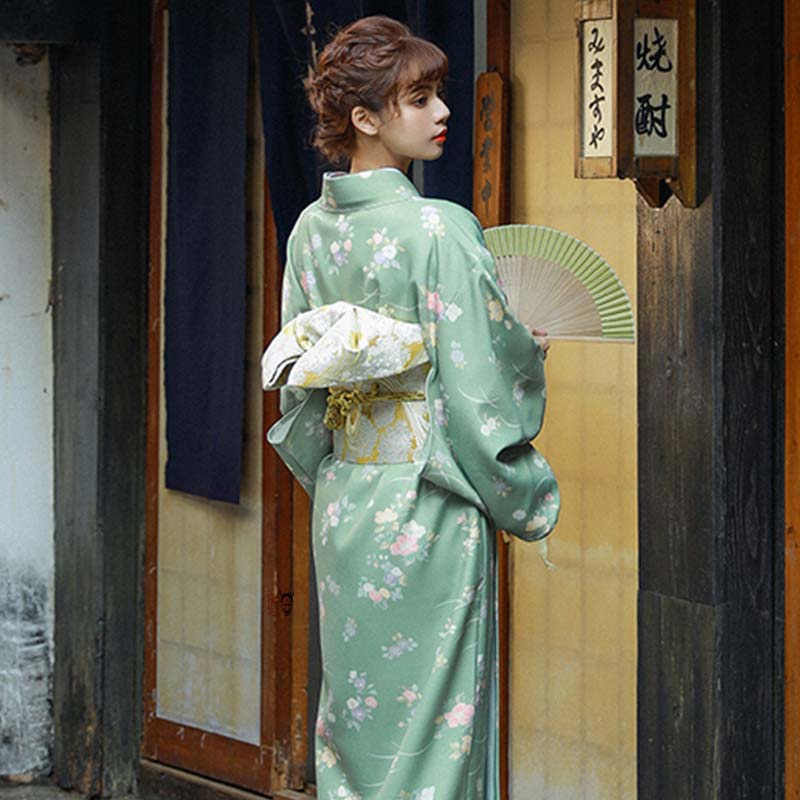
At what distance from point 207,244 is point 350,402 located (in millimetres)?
2283

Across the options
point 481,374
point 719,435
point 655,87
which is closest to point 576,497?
point 719,435

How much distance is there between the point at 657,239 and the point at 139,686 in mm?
3411

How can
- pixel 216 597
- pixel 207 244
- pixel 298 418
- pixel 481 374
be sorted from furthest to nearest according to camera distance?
pixel 216 597
pixel 207 244
pixel 298 418
pixel 481 374

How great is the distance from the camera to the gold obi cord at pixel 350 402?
16.9ft

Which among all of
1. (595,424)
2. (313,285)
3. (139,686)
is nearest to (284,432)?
(313,285)

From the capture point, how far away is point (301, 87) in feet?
22.5

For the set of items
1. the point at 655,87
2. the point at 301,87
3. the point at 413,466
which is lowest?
the point at 413,466

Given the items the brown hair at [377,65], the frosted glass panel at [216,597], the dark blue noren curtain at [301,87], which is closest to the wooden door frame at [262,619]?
the frosted glass panel at [216,597]

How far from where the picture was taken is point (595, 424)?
19.9 feet

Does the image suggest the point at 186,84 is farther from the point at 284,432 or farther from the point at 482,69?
the point at 284,432

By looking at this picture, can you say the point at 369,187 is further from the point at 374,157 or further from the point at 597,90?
the point at 597,90

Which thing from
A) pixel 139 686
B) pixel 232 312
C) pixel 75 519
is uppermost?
pixel 232 312

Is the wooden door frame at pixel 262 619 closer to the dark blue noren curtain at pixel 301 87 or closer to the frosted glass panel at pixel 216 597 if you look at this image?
the frosted glass panel at pixel 216 597

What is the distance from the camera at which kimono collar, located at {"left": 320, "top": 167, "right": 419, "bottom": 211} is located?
16.6 ft
